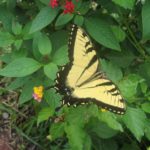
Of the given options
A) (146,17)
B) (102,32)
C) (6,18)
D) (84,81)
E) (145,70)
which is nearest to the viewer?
(84,81)

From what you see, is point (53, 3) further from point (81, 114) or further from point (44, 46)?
point (81, 114)

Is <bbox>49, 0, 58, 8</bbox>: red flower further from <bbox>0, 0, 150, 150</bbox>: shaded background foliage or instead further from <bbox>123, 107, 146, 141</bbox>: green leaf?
<bbox>123, 107, 146, 141</bbox>: green leaf

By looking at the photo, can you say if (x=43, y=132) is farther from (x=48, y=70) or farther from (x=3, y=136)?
(x=48, y=70)

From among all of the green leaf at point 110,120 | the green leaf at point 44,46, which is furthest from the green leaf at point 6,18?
the green leaf at point 110,120

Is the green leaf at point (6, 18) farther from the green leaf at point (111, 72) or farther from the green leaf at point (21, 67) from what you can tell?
the green leaf at point (111, 72)

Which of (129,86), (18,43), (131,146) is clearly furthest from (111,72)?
(131,146)
